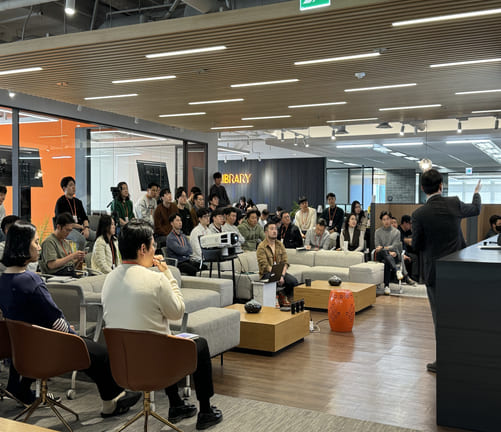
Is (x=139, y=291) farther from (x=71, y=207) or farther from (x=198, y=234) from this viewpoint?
(x=71, y=207)

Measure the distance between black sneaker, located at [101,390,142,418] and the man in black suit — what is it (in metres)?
2.37

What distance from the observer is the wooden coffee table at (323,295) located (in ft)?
25.2

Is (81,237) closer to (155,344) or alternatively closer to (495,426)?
(155,344)

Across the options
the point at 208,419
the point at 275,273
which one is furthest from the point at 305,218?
the point at 208,419

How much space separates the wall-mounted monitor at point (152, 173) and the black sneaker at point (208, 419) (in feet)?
28.4

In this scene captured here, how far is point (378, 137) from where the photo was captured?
14.6 meters

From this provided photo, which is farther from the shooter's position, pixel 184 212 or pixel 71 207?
pixel 184 212

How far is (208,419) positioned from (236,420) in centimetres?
22

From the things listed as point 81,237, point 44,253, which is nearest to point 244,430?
point 44,253

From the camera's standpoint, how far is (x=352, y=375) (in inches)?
190

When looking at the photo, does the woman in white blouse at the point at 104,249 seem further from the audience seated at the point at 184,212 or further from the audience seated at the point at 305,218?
the audience seated at the point at 305,218

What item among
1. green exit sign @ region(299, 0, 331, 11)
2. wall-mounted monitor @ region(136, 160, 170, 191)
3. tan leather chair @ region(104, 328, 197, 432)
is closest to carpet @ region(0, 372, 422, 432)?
tan leather chair @ region(104, 328, 197, 432)

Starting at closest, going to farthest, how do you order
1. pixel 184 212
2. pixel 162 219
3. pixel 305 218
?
pixel 162 219, pixel 184 212, pixel 305 218

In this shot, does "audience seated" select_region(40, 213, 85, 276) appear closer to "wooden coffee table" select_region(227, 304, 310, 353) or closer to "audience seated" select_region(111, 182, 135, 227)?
"wooden coffee table" select_region(227, 304, 310, 353)
